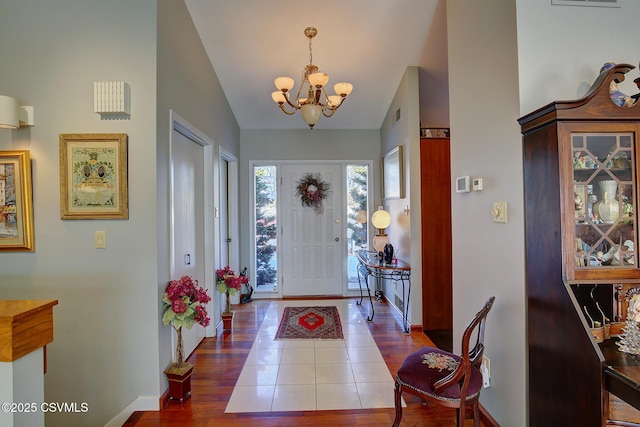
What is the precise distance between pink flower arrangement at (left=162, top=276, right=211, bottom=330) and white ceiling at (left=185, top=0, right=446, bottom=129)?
2398 mm

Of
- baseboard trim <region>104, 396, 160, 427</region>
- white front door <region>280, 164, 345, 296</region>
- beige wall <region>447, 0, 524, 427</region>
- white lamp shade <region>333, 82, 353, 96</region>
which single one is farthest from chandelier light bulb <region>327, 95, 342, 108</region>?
baseboard trim <region>104, 396, 160, 427</region>

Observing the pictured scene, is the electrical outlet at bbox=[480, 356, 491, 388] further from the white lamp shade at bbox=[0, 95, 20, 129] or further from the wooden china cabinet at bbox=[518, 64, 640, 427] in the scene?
the white lamp shade at bbox=[0, 95, 20, 129]

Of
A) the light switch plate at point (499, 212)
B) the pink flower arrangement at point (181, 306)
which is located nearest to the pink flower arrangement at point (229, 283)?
the pink flower arrangement at point (181, 306)

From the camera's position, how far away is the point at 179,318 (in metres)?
2.29

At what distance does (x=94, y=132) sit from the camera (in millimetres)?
2244

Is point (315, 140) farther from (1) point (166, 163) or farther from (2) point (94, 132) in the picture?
(2) point (94, 132)

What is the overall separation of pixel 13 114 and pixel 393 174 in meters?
3.62

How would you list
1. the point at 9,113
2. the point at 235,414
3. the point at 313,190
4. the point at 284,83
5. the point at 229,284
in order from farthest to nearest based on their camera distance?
the point at 313,190, the point at 229,284, the point at 284,83, the point at 235,414, the point at 9,113

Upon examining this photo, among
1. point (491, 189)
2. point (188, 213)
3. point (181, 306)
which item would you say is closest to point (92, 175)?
point (188, 213)

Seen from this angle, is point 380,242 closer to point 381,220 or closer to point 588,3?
point 381,220

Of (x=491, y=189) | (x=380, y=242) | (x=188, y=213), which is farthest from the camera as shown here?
(x=380, y=242)

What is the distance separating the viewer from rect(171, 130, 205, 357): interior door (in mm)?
2777

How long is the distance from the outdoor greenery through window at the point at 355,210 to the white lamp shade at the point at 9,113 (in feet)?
12.4

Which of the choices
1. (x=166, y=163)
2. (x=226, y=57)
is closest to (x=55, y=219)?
(x=166, y=163)
